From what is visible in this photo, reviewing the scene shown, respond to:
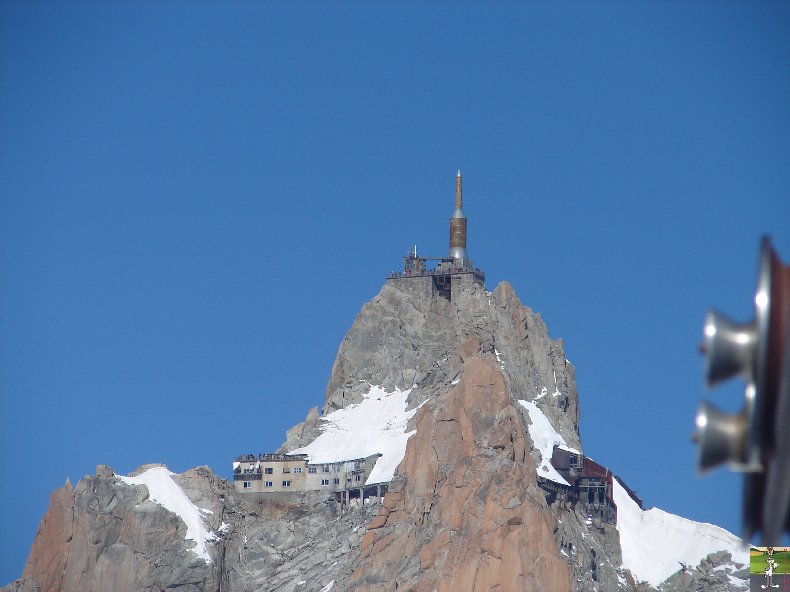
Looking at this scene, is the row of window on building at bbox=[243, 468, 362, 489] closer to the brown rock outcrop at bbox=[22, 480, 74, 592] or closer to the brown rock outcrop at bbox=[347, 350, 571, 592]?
the brown rock outcrop at bbox=[347, 350, 571, 592]

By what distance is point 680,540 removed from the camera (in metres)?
191

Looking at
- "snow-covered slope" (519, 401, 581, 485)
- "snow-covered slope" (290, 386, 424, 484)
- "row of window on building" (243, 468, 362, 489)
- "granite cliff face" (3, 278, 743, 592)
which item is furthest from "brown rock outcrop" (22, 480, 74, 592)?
"snow-covered slope" (519, 401, 581, 485)

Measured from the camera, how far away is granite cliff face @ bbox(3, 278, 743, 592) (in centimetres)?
16450

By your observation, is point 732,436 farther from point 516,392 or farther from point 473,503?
point 516,392

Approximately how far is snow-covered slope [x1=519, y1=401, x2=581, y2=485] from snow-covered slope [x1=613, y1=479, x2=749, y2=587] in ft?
35.7

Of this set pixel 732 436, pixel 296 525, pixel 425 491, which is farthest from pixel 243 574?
pixel 732 436

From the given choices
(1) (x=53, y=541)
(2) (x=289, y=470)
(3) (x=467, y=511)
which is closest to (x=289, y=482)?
(2) (x=289, y=470)

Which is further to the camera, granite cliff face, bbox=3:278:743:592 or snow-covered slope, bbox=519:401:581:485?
snow-covered slope, bbox=519:401:581:485

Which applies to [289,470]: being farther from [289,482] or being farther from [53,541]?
[53,541]

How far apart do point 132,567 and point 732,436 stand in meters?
184

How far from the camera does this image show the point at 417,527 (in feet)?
558

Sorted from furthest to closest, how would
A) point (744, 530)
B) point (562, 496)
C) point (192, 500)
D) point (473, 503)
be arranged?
point (192, 500) → point (562, 496) → point (473, 503) → point (744, 530)

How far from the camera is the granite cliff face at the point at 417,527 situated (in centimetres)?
16450

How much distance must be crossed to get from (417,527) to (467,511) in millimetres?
6208
